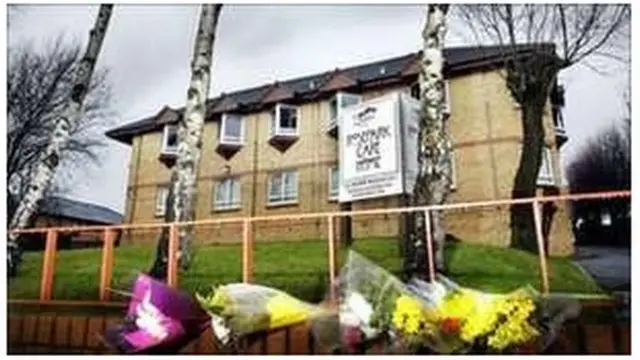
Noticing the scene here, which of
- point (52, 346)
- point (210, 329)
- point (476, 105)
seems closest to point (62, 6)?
point (52, 346)

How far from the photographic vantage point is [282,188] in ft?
14.0

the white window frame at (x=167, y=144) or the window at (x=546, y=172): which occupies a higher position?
the white window frame at (x=167, y=144)

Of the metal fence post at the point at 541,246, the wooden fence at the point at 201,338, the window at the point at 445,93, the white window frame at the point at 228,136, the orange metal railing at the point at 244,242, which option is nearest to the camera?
the wooden fence at the point at 201,338

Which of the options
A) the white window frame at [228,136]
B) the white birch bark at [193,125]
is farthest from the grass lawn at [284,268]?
the white window frame at [228,136]

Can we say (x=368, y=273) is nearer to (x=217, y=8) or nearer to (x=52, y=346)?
(x=52, y=346)

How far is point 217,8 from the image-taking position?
87.5 inches

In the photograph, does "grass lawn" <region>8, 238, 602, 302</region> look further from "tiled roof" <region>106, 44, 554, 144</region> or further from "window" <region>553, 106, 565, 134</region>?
"tiled roof" <region>106, 44, 554, 144</region>

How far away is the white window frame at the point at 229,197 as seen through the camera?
3152 mm

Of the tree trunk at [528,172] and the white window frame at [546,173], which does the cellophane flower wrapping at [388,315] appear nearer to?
the tree trunk at [528,172]

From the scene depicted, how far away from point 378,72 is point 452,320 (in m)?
2.33

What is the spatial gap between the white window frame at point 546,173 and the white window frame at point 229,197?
1423 mm

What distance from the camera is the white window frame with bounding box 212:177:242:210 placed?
3152 millimetres

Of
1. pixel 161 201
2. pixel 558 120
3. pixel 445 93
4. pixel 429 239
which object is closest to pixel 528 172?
pixel 558 120

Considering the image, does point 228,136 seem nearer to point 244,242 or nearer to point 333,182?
point 333,182
